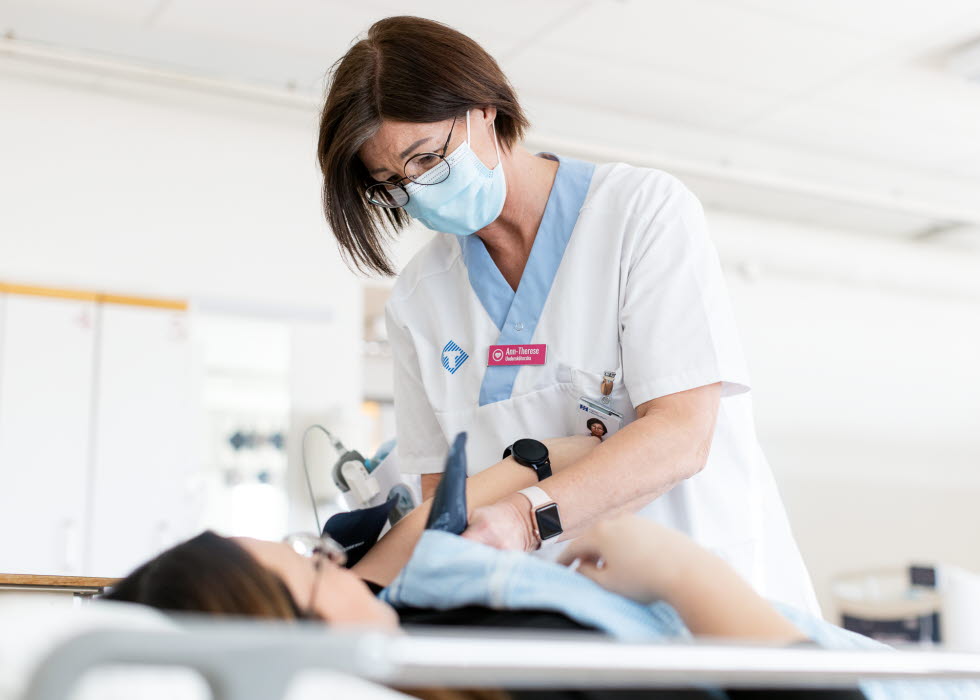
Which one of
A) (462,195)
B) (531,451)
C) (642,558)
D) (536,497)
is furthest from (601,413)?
(642,558)

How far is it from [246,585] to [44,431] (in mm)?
3197

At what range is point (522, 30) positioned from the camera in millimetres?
3752

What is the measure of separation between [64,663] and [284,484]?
3.78m

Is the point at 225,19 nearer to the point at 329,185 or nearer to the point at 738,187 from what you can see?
the point at 329,185

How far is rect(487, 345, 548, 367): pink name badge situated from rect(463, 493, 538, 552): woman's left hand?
34cm

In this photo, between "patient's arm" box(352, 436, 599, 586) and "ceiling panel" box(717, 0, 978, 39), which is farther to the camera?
"ceiling panel" box(717, 0, 978, 39)

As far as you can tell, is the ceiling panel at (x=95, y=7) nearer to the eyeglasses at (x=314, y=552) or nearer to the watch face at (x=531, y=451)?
the watch face at (x=531, y=451)

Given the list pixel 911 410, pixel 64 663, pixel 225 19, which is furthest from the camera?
pixel 911 410

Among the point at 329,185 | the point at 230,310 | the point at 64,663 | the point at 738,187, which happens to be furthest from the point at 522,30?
the point at 64,663

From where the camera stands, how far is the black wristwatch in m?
1.42

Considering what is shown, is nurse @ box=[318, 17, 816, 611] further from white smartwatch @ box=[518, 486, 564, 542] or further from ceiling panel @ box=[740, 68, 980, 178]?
ceiling panel @ box=[740, 68, 980, 178]

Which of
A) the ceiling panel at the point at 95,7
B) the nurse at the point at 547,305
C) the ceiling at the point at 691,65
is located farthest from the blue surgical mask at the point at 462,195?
the ceiling panel at the point at 95,7

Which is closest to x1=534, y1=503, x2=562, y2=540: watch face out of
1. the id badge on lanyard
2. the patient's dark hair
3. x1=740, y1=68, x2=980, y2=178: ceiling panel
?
the id badge on lanyard

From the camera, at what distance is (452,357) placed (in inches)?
67.5
